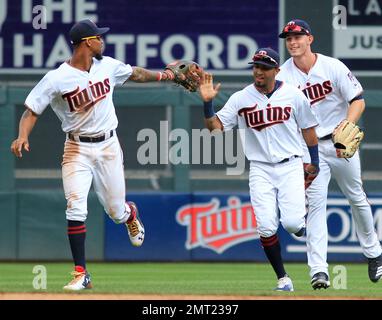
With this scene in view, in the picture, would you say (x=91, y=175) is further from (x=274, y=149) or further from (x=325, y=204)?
(x=325, y=204)

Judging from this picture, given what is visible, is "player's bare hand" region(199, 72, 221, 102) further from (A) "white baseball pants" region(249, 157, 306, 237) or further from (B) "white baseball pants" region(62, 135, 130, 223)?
(B) "white baseball pants" region(62, 135, 130, 223)

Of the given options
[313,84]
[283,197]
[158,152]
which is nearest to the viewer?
[283,197]

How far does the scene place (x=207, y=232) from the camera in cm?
1229

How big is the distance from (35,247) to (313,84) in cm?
506

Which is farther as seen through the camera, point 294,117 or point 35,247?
point 35,247

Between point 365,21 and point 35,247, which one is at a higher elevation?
point 365,21

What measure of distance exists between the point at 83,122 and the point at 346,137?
183 centimetres

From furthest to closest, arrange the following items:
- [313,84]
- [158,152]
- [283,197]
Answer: [158,152]
[313,84]
[283,197]

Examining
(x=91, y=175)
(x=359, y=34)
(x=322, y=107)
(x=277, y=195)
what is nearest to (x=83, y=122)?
(x=91, y=175)

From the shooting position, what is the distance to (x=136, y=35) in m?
12.5

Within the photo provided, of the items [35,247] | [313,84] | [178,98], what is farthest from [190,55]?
[313,84]

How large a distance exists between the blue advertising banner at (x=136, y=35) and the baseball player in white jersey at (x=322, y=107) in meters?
4.13

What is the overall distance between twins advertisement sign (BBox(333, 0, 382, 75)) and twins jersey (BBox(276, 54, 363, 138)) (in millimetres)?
4190

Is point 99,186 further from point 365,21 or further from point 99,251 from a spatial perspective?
point 365,21
